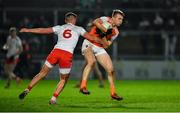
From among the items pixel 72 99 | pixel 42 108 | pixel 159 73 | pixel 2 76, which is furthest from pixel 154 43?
pixel 42 108

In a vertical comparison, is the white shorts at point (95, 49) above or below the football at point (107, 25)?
below

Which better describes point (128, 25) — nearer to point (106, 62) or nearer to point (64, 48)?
point (106, 62)

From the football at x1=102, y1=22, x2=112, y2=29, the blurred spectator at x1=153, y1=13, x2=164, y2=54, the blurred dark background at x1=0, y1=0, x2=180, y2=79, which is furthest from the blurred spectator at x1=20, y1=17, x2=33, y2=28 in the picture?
the football at x1=102, y1=22, x2=112, y2=29

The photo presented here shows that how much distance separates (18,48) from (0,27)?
25.4 ft

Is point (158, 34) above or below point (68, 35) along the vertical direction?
below

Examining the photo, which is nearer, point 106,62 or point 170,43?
point 106,62

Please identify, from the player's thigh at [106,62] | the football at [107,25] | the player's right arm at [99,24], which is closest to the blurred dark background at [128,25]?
the player's thigh at [106,62]

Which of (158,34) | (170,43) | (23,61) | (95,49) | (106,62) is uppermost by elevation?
(95,49)

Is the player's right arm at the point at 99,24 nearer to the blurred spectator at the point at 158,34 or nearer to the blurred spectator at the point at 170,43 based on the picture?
the blurred spectator at the point at 170,43

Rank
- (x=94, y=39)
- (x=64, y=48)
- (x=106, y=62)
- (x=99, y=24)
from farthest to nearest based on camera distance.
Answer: (x=106, y=62), (x=99, y=24), (x=64, y=48), (x=94, y=39)

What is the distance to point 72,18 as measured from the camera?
16516 millimetres

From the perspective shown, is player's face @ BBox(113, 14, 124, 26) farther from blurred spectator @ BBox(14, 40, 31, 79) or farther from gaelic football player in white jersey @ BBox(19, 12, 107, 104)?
blurred spectator @ BBox(14, 40, 31, 79)

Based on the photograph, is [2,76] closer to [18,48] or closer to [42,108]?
[18,48]

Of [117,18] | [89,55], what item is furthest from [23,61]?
[117,18]
